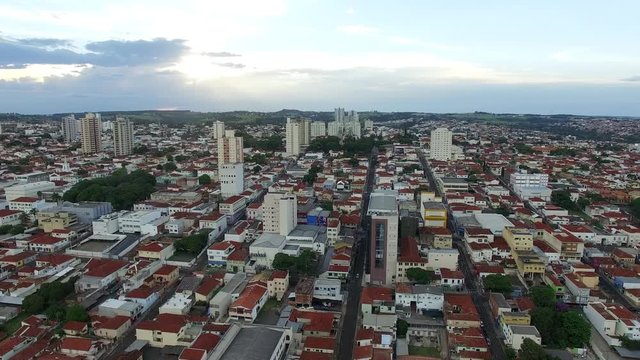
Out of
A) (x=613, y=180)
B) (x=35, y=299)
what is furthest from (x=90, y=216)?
(x=613, y=180)

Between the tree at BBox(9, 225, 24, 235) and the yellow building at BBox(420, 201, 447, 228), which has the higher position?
the yellow building at BBox(420, 201, 447, 228)

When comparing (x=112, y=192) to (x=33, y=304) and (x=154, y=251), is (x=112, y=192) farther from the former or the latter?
(x=33, y=304)

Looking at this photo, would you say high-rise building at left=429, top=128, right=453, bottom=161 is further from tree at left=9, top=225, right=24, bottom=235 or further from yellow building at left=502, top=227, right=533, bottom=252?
tree at left=9, top=225, right=24, bottom=235

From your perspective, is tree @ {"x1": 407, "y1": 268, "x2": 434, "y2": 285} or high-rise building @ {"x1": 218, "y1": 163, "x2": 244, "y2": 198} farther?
high-rise building @ {"x1": 218, "y1": 163, "x2": 244, "y2": 198}

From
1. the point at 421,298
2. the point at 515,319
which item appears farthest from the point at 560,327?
the point at 421,298

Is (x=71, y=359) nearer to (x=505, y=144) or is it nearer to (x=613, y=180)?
(x=613, y=180)

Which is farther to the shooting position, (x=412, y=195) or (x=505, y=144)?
(x=505, y=144)

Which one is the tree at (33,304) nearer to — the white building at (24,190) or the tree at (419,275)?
the tree at (419,275)

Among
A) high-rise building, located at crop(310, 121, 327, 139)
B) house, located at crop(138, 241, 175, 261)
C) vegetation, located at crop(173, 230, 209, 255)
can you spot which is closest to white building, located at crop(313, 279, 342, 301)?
vegetation, located at crop(173, 230, 209, 255)
